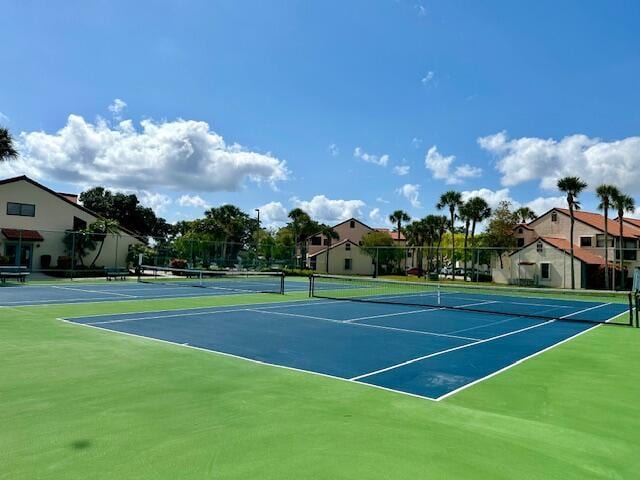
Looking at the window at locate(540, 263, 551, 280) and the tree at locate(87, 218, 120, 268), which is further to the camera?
the window at locate(540, 263, 551, 280)

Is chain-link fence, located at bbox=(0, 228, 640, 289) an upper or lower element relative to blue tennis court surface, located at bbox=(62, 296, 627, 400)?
upper

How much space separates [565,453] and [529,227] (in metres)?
57.6

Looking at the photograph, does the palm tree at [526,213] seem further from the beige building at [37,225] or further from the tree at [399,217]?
the beige building at [37,225]

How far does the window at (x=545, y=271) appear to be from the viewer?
44331 mm

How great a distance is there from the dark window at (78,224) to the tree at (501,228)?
42.8 metres

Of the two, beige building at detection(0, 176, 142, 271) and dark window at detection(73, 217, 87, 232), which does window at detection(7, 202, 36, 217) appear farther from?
dark window at detection(73, 217, 87, 232)

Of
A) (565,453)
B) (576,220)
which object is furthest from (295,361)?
(576,220)

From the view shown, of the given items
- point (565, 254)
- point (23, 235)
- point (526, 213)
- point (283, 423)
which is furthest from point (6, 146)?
point (526, 213)

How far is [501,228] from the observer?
187 feet

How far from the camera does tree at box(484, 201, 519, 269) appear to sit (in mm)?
56562

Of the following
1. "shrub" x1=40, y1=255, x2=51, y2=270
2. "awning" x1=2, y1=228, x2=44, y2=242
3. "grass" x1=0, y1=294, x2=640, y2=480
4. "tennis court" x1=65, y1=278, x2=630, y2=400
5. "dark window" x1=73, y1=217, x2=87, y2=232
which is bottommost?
"grass" x1=0, y1=294, x2=640, y2=480

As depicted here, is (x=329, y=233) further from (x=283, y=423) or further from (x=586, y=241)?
(x=283, y=423)

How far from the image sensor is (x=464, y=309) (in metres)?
20.2

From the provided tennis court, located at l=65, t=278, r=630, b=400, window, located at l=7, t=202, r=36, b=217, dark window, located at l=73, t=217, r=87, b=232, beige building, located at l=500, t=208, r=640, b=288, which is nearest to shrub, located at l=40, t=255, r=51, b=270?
window, located at l=7, t=202, r=36, b=217
